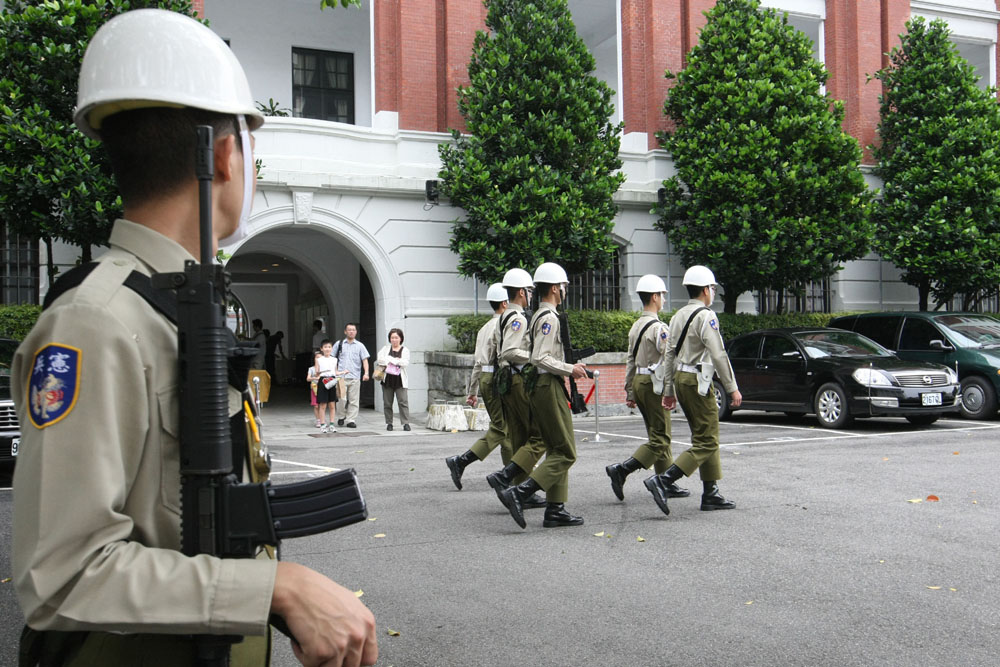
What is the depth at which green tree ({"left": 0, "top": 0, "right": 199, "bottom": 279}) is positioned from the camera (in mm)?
13570

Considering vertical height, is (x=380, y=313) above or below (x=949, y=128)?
below

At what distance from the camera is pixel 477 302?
19078mm

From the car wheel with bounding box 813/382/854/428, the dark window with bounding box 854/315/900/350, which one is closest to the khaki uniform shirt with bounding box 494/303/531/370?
the car wheel with bounding box 813/382/854/428

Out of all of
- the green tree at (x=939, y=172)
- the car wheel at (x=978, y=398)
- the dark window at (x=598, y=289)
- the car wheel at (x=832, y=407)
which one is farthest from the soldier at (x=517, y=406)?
the green tree at (x=939, y=172)

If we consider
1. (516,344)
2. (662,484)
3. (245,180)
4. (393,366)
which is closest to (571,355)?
(516,344)

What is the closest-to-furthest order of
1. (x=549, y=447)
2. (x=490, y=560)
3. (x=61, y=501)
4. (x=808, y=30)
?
(x=61, y=501) < (x=490, y=560) < (x=549, y=447) < (x=808, y=30)

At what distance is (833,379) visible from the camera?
1452cm

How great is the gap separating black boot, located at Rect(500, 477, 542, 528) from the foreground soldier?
542 centimetres

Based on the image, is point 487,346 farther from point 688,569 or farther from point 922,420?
point 922,420

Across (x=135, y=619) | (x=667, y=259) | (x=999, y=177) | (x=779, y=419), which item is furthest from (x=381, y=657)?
(x=999, y=177)

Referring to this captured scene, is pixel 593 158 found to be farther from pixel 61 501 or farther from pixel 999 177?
pixel 61 501

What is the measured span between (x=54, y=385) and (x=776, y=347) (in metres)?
15.3

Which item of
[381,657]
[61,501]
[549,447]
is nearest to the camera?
[61,501]

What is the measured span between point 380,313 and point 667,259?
6853mm
